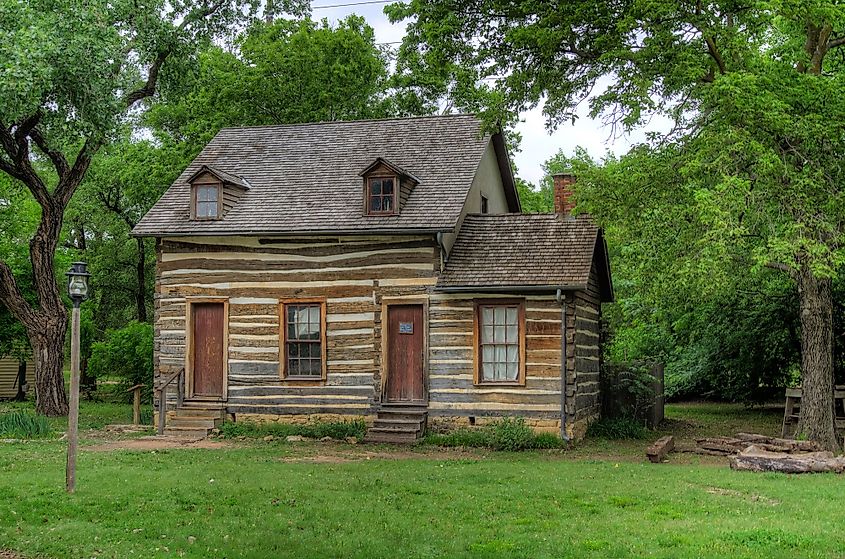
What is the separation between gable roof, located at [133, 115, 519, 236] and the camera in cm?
1877

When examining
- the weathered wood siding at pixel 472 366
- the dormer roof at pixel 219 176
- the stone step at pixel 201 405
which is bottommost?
the stone step at pixel 201 405

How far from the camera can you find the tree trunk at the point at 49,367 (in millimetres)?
22266

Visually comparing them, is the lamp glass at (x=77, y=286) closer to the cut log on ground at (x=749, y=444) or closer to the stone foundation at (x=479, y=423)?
the stone foundation at (x=479, y=423)

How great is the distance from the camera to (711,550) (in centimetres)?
837

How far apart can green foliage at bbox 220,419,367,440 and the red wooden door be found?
1025 millimetres

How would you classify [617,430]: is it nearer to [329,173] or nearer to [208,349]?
[329,173]

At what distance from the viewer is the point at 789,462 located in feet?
43.8

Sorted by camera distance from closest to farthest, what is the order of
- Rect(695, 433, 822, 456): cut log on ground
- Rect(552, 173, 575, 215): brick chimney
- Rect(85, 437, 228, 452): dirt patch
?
Rect(695, 433, 822, 456): cut log on ground < Rect(85, 437, 228, 452): dirt patch < Rect(552, 173, 575, 215): brick chimney

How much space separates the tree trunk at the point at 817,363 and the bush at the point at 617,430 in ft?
12.5

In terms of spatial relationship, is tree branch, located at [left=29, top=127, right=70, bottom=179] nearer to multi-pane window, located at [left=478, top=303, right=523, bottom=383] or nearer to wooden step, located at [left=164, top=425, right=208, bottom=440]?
wooden step, located at [left=164, top=425, right=208, bottom=440]

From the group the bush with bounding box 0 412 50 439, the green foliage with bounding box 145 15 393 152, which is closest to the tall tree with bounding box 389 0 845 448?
the bush with bounding box 0 412 50 439

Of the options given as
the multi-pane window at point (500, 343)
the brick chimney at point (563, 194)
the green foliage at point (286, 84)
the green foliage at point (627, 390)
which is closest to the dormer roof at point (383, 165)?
the multi-pane window at point (500, 343)

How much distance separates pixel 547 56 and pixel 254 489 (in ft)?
28.3

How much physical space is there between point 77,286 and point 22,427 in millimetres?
8434
